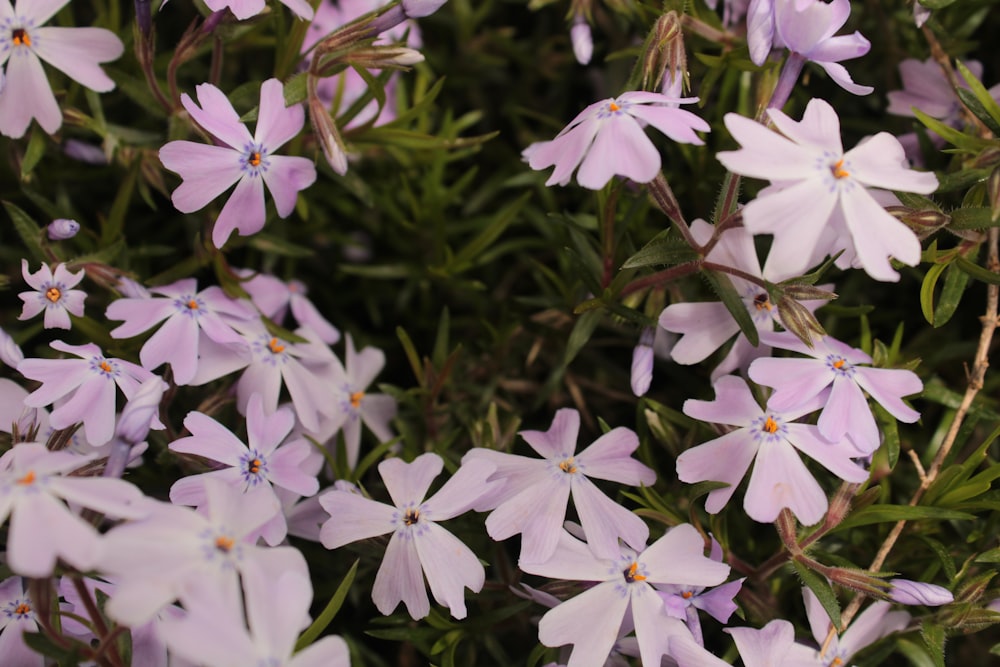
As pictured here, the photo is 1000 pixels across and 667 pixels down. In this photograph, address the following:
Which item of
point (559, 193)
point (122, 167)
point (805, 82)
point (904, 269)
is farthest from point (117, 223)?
point (904, 269)

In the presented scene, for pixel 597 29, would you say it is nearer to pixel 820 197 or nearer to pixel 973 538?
pixel 820 197

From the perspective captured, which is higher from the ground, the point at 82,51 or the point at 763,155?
the point at 82,51

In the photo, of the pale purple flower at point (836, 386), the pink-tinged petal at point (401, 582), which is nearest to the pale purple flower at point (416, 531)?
the pink-tinged petal at point (401, 582)

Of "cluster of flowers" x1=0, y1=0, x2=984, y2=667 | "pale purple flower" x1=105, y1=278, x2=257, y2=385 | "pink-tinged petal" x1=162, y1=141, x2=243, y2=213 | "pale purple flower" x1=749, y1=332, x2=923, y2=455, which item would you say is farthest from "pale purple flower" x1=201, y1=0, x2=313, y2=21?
"pale purple flower" x1=749, y1=332, x2=923, y2=455

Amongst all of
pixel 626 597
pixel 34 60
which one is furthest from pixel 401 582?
pixel 34 60

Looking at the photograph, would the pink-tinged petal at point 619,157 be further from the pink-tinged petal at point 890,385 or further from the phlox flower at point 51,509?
the phlox flower at point 51,509

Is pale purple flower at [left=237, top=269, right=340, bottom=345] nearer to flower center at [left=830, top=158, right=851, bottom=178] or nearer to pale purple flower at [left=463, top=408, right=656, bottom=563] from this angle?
pale purple flower at [left=463, top=408, right=656, bottom=563]

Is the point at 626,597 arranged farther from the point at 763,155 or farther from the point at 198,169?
the point at 198,169
